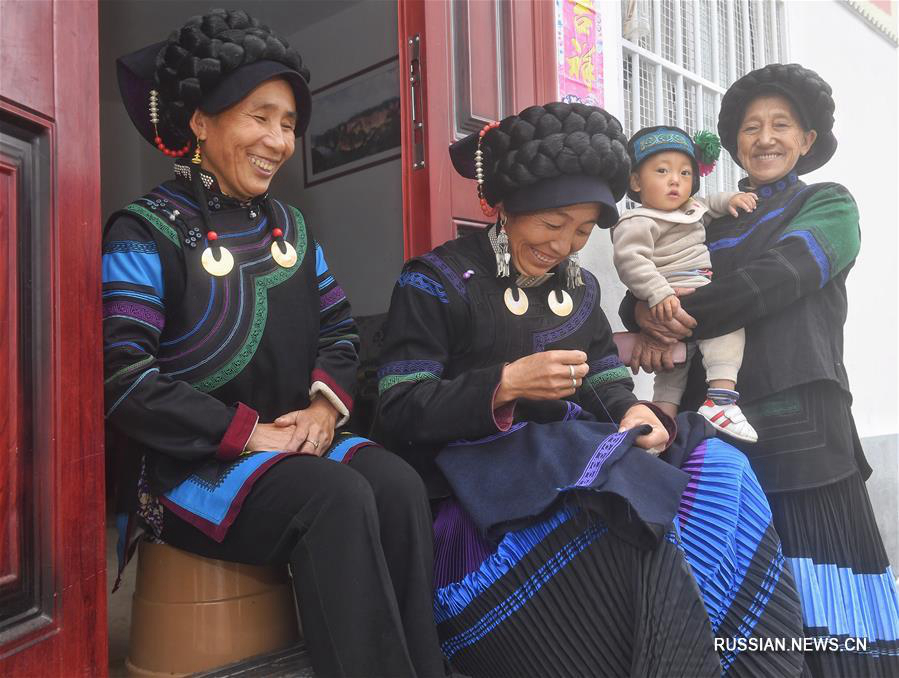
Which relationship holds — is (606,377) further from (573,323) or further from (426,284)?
(426,284)

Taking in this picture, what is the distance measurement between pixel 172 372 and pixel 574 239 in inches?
45.8

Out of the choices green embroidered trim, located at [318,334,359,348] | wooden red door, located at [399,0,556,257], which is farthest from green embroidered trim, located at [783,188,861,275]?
green embroidered trim, located at [318,334,359,348]

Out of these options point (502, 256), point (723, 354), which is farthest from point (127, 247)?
point (723, 354)

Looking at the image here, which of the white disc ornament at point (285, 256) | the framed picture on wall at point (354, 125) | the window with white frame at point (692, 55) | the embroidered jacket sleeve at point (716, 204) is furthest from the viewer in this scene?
the framed picture on wall at point (354, 125)

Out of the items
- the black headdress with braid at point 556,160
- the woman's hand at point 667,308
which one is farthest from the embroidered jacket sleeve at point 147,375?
the woman's hand at point 667,308

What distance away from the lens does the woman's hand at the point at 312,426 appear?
207cm

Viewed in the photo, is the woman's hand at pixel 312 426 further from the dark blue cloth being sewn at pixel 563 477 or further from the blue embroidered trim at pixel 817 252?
the blue embroidered trim at pixel 817 252

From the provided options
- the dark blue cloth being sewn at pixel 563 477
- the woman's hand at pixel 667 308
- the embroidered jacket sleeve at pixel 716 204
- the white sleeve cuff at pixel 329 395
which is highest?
the embroidered jacket sleeve at pixel 716 204

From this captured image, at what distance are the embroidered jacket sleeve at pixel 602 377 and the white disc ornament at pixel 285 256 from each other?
0.94 metres

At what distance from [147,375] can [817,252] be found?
6.68 ft

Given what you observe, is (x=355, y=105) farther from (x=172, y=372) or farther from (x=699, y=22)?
(x=172, y=372)

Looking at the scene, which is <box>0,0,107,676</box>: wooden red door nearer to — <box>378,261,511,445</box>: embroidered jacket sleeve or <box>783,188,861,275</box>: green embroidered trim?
<box>378,261,511,445</box>: embroidered jacket sleeve

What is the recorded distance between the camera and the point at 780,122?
2.77 metres

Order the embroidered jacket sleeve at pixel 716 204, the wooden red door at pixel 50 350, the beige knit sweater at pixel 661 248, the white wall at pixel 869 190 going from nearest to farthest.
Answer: the wooden red door at pixel 50 350 < the beige knit sweater at pixel 661 248 < the embroidered jacket sleeve at pixel 716 204 < the white wall at pixel 869 190
